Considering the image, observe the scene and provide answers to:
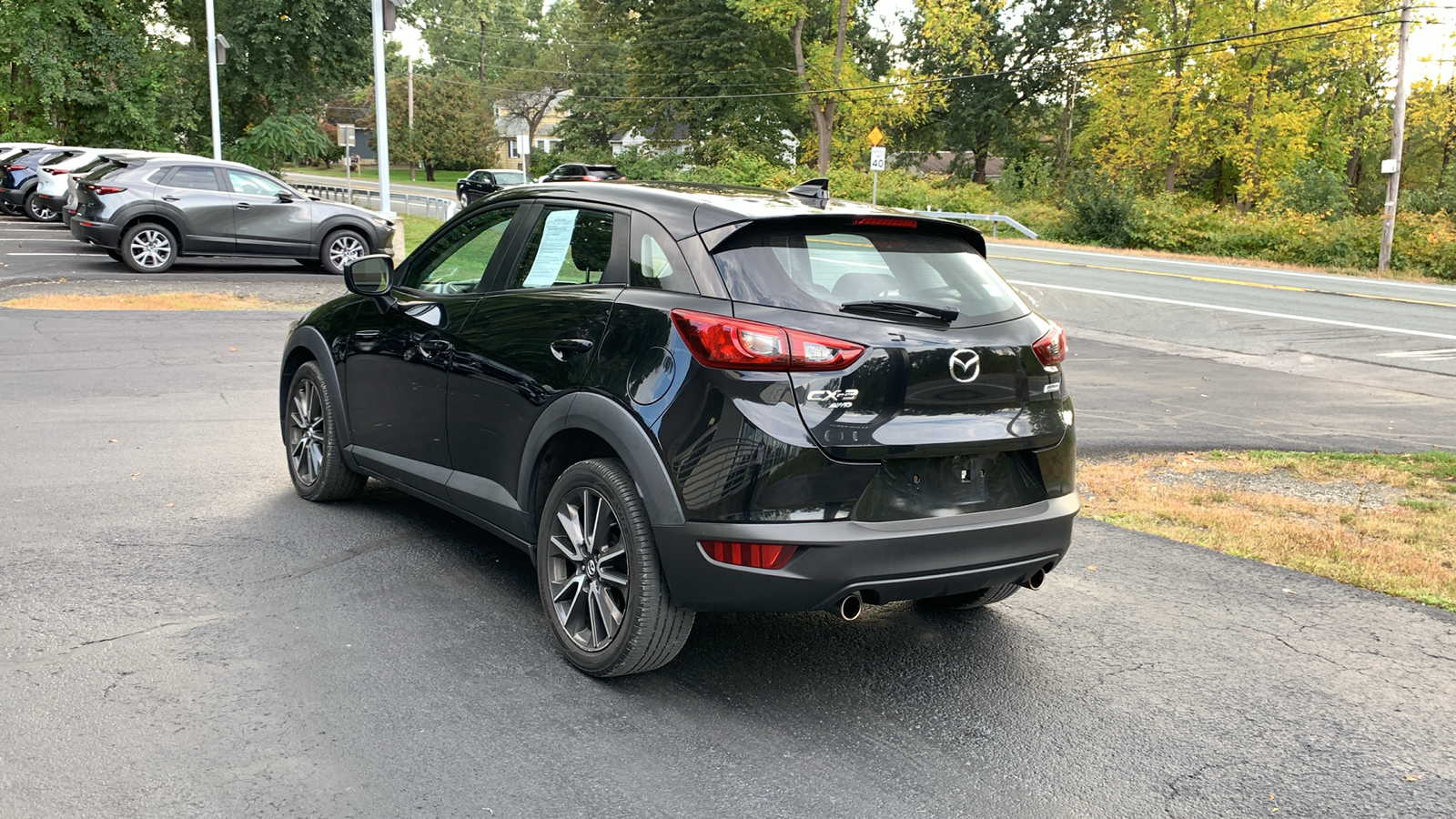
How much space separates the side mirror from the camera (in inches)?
215

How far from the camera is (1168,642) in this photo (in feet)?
15.1

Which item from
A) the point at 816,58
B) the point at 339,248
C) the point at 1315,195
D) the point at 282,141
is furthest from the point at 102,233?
the point at 816,58

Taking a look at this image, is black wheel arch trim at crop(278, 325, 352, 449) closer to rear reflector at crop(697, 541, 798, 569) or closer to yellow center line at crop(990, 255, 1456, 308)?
rear reflector at crop(697, 541, 798, 569)

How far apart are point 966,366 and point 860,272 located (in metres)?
0.47

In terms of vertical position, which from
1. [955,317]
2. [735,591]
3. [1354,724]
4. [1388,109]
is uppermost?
[1388,109]

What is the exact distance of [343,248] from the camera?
19.2 metres

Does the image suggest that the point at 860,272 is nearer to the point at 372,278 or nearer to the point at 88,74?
the point at 372,278

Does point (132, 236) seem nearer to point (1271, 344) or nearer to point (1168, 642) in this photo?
point (1271, 344)

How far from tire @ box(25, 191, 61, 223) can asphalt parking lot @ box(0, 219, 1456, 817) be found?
81.5 feet

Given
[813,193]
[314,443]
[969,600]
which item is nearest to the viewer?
[813,193]

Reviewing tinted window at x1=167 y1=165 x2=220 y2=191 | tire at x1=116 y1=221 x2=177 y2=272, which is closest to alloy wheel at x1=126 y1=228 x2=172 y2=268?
tire at x1=116 y1=221 x2=177 y2=272

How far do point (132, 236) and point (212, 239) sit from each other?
3.57 ft

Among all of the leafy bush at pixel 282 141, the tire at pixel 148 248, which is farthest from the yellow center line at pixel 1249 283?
the leafy bush at pixel 282 141

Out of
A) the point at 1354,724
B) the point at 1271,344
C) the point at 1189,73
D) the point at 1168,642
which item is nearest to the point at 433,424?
the point at 1168,642
